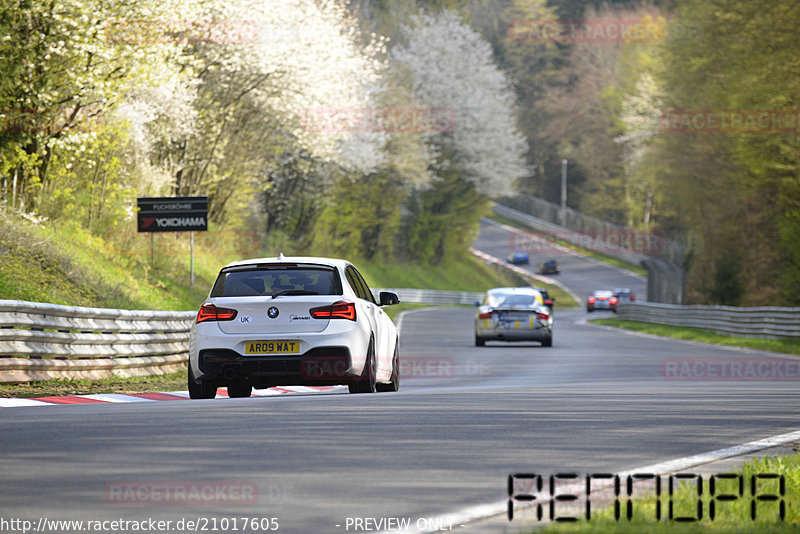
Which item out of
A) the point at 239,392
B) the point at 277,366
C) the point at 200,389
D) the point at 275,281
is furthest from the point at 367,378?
the point at 239,392

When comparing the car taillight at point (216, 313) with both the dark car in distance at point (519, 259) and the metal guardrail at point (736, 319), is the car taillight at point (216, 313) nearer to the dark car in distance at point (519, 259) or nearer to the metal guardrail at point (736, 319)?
the metal guardrail at point (736, 319)

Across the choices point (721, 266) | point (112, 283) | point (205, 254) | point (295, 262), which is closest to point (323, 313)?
point (295, 262)

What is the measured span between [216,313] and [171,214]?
12689 millimetres

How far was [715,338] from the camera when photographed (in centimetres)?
3872

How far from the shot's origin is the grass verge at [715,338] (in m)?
33.7

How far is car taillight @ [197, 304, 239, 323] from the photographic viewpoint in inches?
551

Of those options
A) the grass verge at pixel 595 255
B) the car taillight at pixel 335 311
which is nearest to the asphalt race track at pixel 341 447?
the car taillight at pixel 335 311

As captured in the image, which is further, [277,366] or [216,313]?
[216,313]

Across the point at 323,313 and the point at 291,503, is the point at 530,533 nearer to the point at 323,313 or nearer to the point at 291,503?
the point at 291,503

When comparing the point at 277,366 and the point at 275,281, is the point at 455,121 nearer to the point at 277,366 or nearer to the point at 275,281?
the point at 275,281

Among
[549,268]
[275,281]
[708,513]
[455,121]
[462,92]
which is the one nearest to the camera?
[708,513]

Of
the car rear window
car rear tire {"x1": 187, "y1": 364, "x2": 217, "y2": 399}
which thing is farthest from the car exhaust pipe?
the car rear window

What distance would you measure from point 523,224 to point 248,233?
83.2 meters

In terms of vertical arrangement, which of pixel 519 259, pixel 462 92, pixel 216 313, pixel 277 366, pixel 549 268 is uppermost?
pixel 462 92
